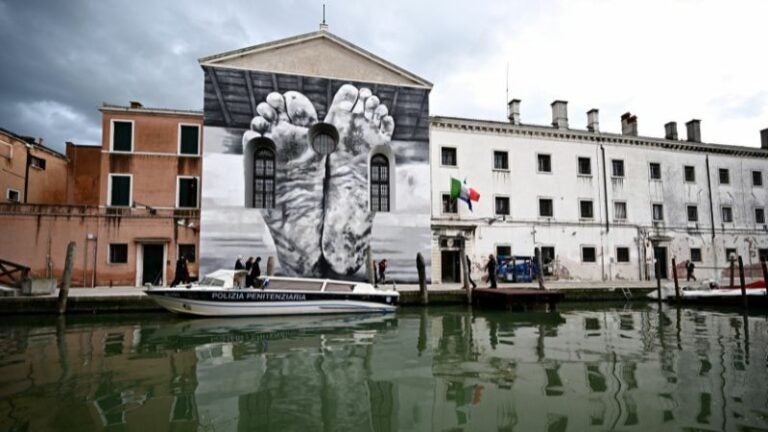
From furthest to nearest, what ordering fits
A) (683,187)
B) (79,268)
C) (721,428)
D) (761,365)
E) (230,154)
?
(683,187) < (230,154) < (79,268) < (761,365) < (721,428)

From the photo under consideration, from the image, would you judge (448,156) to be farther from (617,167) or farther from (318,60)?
(617,167)

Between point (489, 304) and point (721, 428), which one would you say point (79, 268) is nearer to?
point (489, 304)

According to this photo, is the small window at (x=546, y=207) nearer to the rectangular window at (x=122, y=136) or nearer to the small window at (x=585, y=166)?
the small window at (x=585, y=166)

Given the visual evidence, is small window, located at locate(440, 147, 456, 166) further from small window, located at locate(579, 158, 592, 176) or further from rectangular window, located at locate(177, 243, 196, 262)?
rectangular window, located at locate(177, 243, 196, 262)

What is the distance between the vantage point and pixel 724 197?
27391 mm

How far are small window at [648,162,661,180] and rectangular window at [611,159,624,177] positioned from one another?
6.15ft

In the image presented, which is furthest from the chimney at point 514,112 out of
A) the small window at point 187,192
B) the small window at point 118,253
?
the small window at point 118,253

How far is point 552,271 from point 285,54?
1701cm

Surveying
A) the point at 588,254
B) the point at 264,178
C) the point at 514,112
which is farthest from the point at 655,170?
the point at 264,178

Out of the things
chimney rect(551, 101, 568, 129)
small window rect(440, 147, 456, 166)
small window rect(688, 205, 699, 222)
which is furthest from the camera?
small window rect(688, 205, 699, 222)

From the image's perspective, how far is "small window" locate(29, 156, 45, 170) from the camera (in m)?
23.0

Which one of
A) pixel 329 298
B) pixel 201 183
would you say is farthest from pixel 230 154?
pixel 329 298

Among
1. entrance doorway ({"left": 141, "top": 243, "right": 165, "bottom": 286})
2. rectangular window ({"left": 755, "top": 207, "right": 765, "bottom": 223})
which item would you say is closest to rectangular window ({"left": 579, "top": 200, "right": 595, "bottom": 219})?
rectangular window ({"left": 755, "top": 207, "right": 765, "bottom": 223})

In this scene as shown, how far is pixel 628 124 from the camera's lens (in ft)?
89.0
